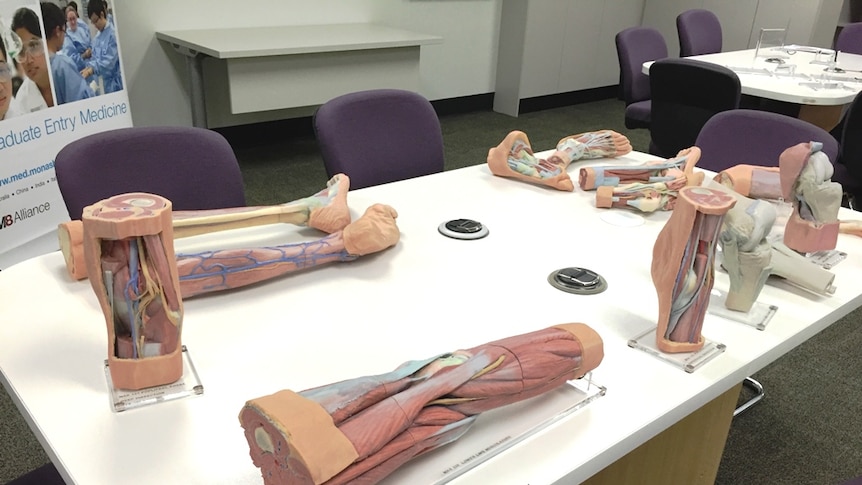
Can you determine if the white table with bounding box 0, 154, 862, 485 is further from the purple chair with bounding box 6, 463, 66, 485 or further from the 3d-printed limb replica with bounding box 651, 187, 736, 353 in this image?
the purple chair with bounding box 6, 463, 66, 485

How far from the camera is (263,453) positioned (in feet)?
2.17

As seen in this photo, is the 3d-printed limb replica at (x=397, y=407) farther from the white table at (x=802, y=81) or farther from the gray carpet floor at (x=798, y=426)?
the white table at (x=802, y=81)

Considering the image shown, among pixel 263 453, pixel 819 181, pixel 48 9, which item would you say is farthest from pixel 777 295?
pixel 48 9

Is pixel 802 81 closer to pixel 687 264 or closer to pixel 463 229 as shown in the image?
pixel 463 229

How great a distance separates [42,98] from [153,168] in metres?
1.38

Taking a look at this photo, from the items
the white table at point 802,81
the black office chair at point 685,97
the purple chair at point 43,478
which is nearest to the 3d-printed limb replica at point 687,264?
the purple chair at point 43,478

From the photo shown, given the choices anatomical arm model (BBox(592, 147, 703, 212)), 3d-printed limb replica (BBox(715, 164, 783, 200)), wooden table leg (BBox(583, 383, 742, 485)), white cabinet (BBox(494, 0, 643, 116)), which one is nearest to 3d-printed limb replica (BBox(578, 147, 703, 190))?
anatomical arm model (BBox(592, 147, 703, 212))

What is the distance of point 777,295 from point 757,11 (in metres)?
4.85

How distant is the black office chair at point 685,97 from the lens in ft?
8.46

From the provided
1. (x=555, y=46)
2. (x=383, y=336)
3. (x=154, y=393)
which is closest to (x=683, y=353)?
(x=383, y=336)

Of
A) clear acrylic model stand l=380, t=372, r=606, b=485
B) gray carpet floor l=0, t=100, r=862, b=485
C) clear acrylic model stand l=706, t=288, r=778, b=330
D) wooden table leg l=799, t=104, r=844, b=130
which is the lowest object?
gray carpet floor l=0, t=100, r=862, b=485

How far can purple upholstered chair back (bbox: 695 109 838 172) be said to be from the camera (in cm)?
180

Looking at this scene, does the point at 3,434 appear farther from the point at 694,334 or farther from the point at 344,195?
the point at 694,334

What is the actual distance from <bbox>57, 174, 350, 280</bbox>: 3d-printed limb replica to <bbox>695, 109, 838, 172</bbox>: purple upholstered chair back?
117cm
